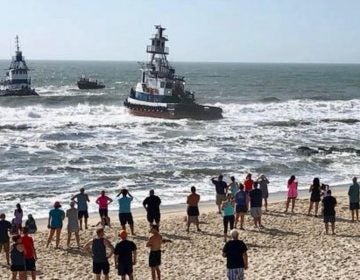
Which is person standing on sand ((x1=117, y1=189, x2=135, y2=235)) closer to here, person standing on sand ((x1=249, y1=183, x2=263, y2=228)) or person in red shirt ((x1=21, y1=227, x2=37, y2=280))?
person standing on sand ((x1=249, y1=183, x2=263, y2=228))

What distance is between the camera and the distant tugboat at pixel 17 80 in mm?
72562

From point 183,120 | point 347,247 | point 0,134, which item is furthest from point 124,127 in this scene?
point 347,247

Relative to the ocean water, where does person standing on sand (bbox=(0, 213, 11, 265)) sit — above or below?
above

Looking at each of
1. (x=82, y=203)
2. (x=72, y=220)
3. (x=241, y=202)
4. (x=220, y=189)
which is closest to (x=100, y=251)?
(x=72, y=220)

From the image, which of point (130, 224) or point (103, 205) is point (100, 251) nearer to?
point (130, 224)

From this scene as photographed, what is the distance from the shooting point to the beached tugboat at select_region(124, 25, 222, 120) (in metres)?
49.5

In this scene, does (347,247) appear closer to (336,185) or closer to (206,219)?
(206,219)

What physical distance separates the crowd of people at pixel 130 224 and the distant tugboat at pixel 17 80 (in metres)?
58.4

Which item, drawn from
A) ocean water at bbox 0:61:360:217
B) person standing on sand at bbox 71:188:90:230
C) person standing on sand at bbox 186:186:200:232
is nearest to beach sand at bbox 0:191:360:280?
person standing on sand at bbox 186:186:200:232

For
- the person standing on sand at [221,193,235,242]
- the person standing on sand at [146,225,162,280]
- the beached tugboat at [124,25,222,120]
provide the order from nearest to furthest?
the person standing on sand at [146,225,162,280], the person standing on sand at [221,193,235,242], the beached tugboat at [124,25,222,120]

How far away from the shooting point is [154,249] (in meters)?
10.9

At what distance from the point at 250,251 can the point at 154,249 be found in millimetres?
3698

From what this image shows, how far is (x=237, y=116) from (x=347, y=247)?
44093 millimetres

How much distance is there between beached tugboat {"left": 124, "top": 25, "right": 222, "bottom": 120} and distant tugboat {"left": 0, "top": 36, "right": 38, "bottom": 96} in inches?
1034
